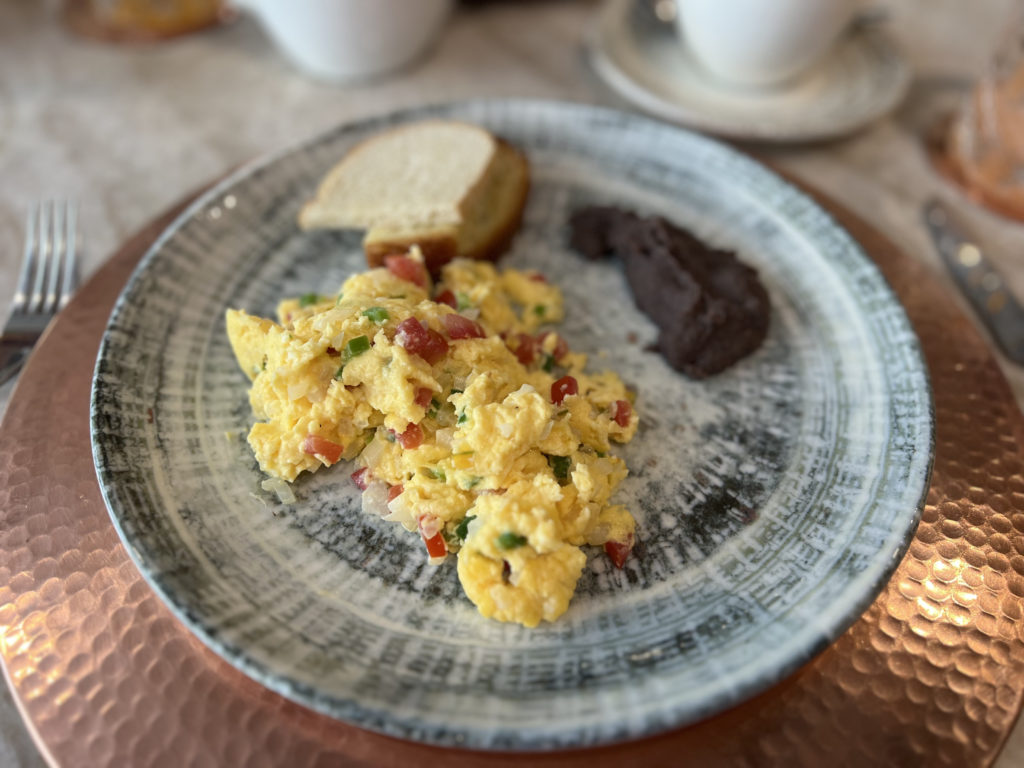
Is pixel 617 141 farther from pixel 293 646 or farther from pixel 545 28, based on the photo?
pixel 293 646

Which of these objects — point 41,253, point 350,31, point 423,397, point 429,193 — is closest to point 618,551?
point 423,397

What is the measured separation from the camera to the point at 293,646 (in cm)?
163

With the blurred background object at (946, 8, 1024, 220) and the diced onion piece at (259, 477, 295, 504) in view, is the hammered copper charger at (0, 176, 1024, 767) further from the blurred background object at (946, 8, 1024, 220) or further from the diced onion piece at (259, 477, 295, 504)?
the blurred background object at (946, 8, 1024, 220)

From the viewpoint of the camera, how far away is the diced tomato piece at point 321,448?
6.39 feet

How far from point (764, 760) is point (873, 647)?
41cm

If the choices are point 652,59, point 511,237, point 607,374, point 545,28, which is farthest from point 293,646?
point 545,28

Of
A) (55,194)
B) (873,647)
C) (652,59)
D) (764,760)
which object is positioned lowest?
(55,194)

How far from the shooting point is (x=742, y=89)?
354cm

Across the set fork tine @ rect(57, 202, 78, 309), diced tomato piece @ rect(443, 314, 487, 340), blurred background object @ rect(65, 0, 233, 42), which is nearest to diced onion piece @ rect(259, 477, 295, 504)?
diced tomato piece @ rect(443, 314, 487, 340)

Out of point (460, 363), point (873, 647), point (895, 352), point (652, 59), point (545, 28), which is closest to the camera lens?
point (873, 647)

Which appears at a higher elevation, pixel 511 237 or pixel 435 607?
pixel 511 237

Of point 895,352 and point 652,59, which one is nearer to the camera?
point 895,352

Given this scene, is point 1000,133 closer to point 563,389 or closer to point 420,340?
point 563,389

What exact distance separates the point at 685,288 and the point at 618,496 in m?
0.80
